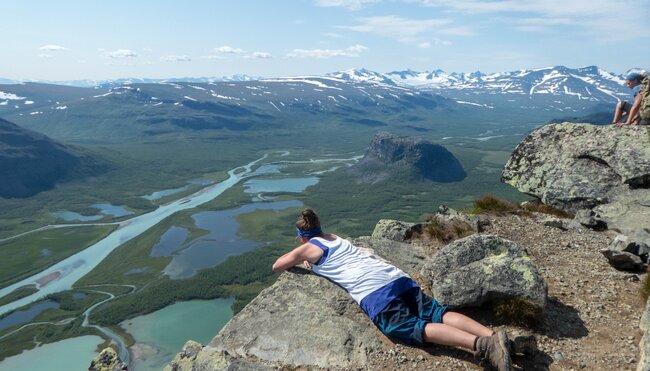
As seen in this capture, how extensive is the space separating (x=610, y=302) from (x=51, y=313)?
14418 cm

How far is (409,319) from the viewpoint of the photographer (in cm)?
945

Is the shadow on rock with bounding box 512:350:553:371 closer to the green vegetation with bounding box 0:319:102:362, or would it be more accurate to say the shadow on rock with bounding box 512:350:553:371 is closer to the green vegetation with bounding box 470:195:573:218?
the green vegetation with bounding box 470:195:573:218

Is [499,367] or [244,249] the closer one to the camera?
[499,367]

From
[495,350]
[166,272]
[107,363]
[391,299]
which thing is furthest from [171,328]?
[495,350]

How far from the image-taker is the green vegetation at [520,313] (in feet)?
33.0

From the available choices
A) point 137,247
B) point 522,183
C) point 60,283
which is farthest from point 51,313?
point 522,183

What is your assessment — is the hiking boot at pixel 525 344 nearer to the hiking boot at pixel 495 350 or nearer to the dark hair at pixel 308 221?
the hiking boot at pixel 495 350

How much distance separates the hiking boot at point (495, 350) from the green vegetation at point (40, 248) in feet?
590

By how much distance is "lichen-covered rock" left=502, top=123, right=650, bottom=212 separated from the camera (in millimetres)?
19812

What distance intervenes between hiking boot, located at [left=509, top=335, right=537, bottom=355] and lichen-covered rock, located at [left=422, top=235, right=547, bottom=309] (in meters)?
1.56

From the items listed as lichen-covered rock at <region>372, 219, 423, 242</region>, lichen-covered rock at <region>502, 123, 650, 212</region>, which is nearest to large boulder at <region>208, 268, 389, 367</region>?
lichen-covered rock at <region>372, 219, 423, 242</region>

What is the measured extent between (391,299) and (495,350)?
102 inches

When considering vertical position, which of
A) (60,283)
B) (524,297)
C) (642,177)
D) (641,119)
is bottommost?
(60,283)

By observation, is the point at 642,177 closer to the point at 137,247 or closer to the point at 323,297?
the point at 323,297
